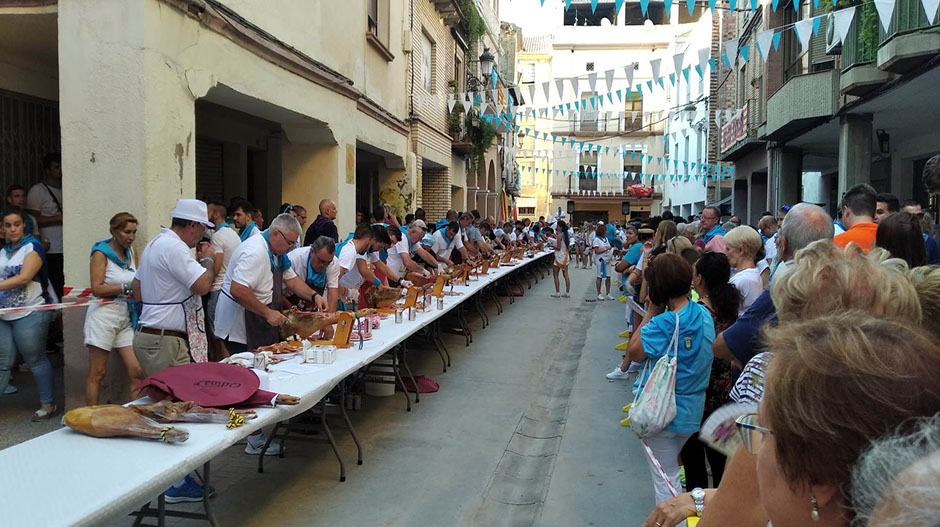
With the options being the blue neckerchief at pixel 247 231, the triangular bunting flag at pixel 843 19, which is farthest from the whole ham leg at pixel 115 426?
the triangular bunting flag at pixel 843 19

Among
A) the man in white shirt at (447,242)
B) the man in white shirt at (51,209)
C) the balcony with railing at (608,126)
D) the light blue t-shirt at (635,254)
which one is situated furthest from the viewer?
the balcony with railing at (608,126)

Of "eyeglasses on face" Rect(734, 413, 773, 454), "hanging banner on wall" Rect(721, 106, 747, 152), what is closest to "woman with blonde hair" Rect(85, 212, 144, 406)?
"eyeglasses on face" Rect(734, 413, 773, 454)

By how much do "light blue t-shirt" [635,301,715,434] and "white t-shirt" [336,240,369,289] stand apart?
3.67m

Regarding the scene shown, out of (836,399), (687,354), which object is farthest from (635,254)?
(836,399)

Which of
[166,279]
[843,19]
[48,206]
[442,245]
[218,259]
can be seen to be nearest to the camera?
[166,279]

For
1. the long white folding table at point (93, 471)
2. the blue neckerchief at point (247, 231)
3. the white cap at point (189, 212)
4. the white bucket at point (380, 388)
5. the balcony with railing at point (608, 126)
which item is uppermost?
the balcony with railing at point (608, 126)

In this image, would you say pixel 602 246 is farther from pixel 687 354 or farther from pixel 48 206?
pixel 687 354

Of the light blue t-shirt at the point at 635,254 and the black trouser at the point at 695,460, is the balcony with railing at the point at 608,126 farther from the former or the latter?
the black trouser at the point at 695,460

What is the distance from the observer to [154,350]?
454 centimetres

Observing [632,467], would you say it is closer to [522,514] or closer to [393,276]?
[522,514]

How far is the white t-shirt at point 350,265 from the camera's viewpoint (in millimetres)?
6684

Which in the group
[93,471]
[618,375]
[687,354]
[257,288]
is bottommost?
[618,375]

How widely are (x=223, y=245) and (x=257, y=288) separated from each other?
1.73 m

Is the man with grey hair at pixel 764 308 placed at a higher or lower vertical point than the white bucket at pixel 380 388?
higher
